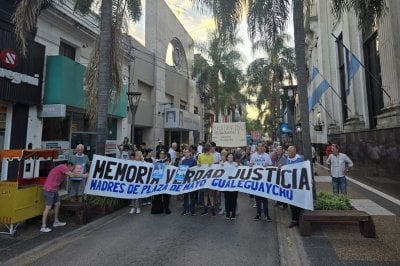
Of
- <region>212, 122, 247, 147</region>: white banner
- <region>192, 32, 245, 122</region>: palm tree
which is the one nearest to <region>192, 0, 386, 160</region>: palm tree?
<region>212, 122, 247, 147</region>: white banner

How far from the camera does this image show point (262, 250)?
19.6ft

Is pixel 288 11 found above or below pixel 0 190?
above

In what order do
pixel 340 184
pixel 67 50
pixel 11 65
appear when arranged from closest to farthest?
pixel 340 184
pixel 11 65
pixel 67 50

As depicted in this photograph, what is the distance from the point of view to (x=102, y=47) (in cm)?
988

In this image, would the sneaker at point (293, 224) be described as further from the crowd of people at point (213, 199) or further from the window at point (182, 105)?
the window at point (182, 105)

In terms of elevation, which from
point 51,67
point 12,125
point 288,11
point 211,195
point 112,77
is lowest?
point 211,195

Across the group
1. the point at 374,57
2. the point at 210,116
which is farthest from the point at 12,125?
the point at 210,116

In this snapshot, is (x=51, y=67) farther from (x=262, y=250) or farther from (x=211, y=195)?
(x=262, y=250)

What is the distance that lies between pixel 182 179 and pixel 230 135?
9899 millimetres

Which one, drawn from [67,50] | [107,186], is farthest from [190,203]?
[67,50]

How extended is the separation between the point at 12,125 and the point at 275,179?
9.17 meters

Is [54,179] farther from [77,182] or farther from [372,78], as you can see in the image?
[372,78]

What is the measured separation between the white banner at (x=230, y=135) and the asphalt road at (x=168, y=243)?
10.0 m

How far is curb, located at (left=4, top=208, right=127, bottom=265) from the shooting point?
→ 5488 millimetres
